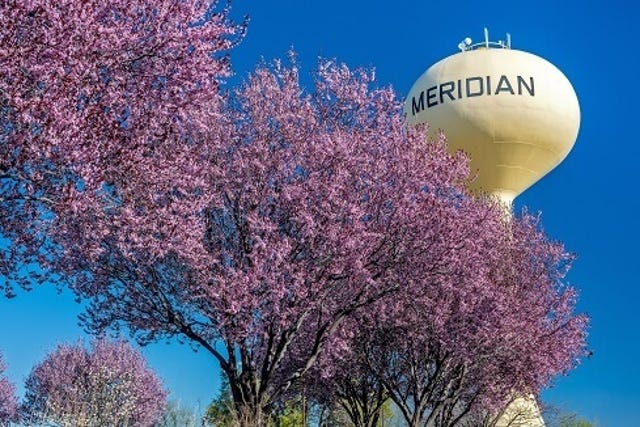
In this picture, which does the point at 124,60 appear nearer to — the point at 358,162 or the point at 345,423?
the point at 358,162

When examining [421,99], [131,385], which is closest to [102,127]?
[421,99]

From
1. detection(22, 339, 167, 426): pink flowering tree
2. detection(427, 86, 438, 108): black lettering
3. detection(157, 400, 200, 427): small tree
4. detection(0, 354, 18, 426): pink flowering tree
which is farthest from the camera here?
detection(0, 354, 18, 426): pink flowering tree

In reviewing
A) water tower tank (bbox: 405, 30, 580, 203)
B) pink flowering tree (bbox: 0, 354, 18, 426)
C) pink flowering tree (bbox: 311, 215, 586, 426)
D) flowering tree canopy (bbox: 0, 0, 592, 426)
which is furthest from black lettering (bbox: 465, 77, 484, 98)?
pink flowering tree (bbox: 0, 354, 18, 426)

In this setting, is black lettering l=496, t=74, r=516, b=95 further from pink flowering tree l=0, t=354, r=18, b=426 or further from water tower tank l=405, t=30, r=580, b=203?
Result: pink flowering tree l=0, t=354, r=18, b=426

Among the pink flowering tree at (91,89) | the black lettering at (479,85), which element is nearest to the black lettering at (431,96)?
the black lettering at (479,85)

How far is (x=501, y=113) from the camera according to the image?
119 feet

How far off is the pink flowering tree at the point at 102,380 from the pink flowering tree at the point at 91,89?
30.7 meters

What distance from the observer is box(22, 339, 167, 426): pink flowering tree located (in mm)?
41469

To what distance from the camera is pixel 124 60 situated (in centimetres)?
1084

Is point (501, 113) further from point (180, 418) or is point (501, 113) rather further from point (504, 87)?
point (180, 418)

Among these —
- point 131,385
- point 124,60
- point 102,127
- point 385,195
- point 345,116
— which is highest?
point 131,385

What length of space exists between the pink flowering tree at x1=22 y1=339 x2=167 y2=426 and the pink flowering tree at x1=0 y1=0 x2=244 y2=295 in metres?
30.7

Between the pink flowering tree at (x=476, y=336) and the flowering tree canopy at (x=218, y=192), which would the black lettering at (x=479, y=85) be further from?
the flowering tree canopy at (x=218, y=192)

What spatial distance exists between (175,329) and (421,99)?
78.7ft
